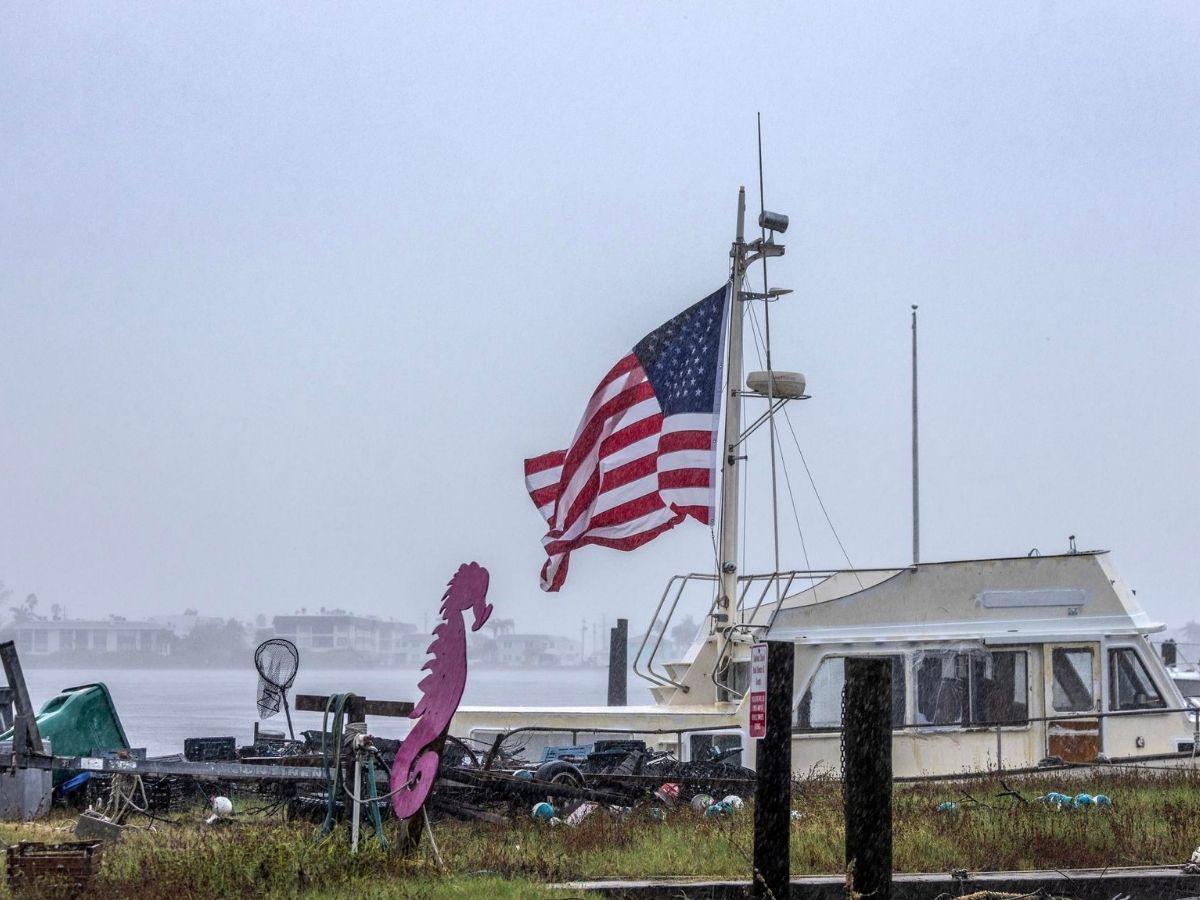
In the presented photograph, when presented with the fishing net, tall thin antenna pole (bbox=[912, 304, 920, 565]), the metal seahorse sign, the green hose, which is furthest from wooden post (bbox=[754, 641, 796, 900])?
tall thin antenna pole (bbox=[912, 304, 920, 565])

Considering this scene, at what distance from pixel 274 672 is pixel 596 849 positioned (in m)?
7.59

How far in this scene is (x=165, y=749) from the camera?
50719 millimetres

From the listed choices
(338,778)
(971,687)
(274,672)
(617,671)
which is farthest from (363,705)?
(617,671)

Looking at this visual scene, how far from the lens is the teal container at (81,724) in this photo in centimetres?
1702

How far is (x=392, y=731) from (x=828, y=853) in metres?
52.4

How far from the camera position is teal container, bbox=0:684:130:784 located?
17.0 metres

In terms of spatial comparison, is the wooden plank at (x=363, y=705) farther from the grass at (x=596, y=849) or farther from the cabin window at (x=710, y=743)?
the cabin window at (x=710, y=743)

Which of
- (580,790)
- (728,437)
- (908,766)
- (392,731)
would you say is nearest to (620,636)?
(728,437)

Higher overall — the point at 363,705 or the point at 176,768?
the point at 363,705

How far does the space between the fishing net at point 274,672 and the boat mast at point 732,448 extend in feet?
18.1

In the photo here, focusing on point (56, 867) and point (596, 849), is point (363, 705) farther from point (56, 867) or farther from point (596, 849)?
point (56, 867)

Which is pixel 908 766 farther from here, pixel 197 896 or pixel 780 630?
pixel 197 896

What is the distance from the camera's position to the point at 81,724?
17.4 metres

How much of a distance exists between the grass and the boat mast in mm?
5783
